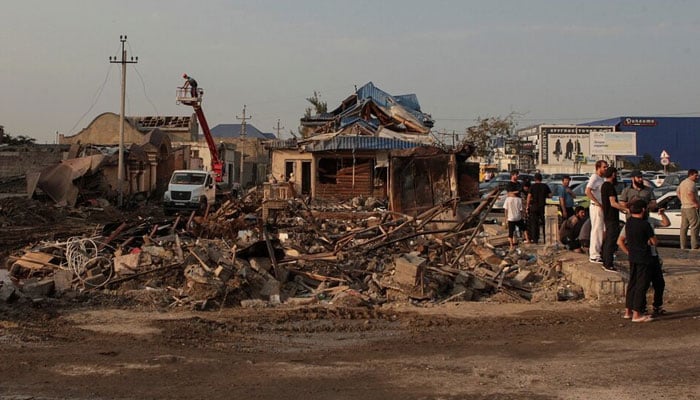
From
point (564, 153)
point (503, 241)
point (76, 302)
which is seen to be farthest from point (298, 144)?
point (564, 153)

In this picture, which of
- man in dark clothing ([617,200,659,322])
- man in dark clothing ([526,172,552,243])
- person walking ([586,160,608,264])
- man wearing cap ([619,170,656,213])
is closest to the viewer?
man in dark clothing ([617,200,659,322])

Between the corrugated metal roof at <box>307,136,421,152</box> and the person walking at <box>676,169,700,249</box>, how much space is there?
16110mm

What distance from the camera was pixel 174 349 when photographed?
8258mm

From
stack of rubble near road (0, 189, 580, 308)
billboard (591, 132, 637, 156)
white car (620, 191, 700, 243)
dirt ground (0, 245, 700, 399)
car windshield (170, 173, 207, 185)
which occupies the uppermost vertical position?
billboard (591, 132, 637, 156)

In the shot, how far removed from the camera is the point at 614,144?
60031mm

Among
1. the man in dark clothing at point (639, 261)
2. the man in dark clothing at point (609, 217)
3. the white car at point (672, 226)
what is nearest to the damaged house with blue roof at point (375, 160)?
the white car at point (672, 226)

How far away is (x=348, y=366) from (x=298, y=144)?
25.7 meters

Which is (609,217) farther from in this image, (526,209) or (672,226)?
(672,226)

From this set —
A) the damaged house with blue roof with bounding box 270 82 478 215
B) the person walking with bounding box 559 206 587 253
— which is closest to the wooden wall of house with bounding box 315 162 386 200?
the damaged house with blue roof with bounding box 270 82 478 215

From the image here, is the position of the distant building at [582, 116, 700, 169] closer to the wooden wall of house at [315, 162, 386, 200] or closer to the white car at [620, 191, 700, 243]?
the wooden wall of house at [315, 162, 386, 200]

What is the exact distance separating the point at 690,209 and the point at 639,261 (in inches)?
280

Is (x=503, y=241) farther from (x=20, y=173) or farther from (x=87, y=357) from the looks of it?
(x=20, y=173)

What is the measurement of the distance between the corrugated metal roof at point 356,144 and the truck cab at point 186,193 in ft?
21.8

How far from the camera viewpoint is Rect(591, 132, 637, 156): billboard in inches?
2346
